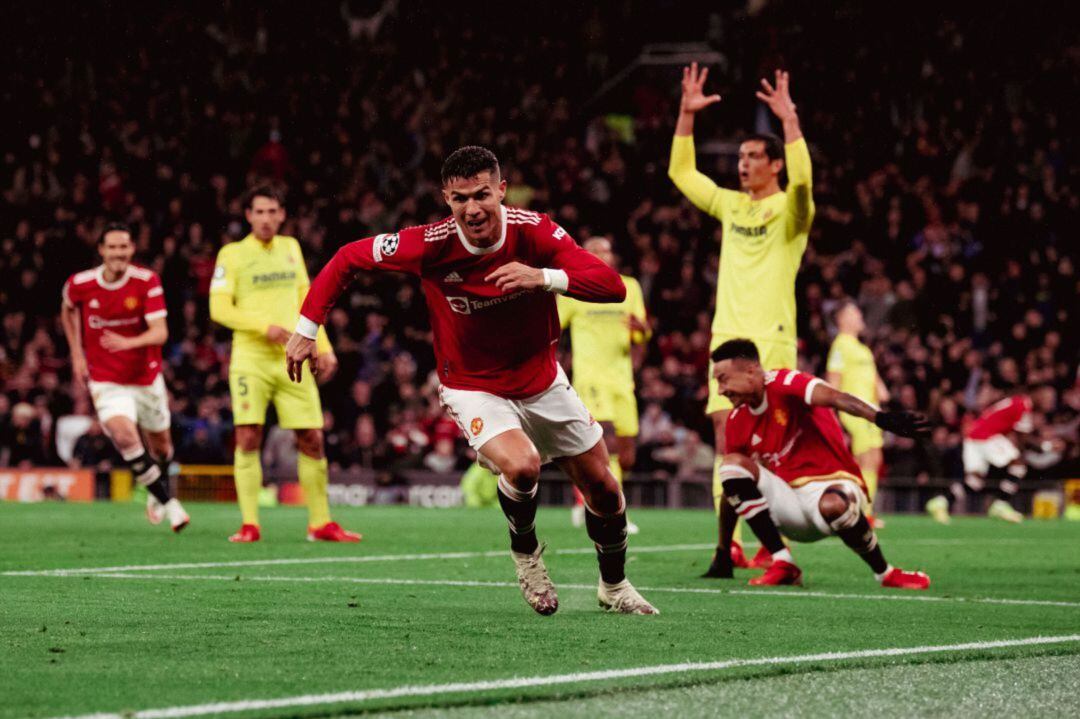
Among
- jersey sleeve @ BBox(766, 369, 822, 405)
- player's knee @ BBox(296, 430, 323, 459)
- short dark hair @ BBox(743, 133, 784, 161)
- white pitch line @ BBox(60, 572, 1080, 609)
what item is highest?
short dark hair @ BBox(743, 133, 784, 161)

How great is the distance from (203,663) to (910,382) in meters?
17.5

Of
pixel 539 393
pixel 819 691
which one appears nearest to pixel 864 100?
pixel 539 393

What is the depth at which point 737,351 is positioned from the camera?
8.94 meters

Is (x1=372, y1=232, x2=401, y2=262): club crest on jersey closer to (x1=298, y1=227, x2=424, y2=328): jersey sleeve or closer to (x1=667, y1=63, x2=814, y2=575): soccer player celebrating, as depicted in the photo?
(x1=298, y1=227, x2=424, y2=328): jersey sleeve

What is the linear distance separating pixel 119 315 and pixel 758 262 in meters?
5.64

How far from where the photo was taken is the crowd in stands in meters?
22.9

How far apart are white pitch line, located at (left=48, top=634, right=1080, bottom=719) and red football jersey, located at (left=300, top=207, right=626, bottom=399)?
5.89 ft

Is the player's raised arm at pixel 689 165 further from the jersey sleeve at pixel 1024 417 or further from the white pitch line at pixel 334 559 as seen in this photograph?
the jersey sleeve at pixel 1024 417

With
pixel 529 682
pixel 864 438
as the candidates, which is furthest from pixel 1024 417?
pixel 529 682

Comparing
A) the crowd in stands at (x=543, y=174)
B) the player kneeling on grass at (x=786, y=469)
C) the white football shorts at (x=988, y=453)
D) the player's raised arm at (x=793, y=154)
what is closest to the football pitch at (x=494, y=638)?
the player kneeling on grass at (x=786, y=469)

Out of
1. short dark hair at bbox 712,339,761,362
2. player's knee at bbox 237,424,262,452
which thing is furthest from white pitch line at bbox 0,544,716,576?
short dark hair at bbox 712,339,761,362

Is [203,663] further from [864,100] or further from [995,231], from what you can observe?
[864,100]

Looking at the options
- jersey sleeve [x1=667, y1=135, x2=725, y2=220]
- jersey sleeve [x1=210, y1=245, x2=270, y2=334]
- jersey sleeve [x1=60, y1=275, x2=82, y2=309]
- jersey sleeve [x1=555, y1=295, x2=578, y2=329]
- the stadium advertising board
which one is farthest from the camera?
the stadium advertising board

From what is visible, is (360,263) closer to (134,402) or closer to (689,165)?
(689,165)
